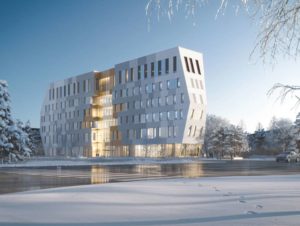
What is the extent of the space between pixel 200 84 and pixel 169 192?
62873 mm

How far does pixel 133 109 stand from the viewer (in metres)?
80.2

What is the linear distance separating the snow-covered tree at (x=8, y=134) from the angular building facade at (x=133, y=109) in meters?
36.5

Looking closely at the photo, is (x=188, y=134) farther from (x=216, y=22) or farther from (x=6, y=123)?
(x=216, y=22)

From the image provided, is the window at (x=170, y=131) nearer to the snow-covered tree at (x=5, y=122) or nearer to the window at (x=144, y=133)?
the window at (x=144, y=133)

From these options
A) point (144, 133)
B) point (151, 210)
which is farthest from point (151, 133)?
point (151, 210)

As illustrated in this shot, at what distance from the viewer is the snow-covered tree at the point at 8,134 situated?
1432 inches

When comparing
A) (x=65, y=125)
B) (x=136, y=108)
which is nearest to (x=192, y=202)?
(x=136, y=108)

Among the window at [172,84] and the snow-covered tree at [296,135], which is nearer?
the snow-covered tree at [296,135]

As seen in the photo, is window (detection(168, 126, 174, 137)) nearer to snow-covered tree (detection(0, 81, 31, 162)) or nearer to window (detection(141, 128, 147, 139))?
window (detection(141, 128, 147, 139))

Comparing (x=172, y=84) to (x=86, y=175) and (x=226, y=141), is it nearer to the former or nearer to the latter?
(x=226, y=141)

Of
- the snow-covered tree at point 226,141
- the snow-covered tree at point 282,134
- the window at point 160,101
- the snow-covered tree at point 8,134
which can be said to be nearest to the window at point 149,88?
the window at point 160,101

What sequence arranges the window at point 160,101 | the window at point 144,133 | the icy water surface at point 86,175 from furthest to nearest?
the window at point 144,133 < the window at point 160,101 < the icy water surface at point 86,175

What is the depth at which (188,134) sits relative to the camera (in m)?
70.0

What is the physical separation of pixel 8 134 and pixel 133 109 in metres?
44.4
